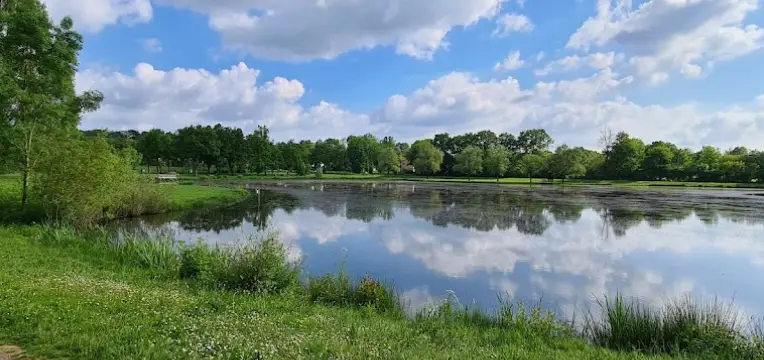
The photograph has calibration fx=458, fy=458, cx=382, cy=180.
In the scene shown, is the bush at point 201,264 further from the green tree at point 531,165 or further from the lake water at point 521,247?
the green tree at point 531,165

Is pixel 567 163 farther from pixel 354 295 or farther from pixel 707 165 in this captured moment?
pixel 354 295

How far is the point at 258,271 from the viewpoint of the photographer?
982cm

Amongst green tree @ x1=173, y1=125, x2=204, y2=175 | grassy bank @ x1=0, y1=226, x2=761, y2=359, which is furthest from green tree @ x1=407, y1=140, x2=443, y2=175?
grassy bank @ x1=0, y1=226, x2=761, y2=359

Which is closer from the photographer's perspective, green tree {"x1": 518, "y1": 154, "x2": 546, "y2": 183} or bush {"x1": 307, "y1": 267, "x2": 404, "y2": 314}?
bush {"x1": 307, "y1": 267, "x2": 404, "y2": 314}

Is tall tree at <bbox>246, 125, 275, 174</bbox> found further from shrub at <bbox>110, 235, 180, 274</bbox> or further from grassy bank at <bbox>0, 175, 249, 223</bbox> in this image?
shrub at <bbox>110, 235, 180, 274</bbox>

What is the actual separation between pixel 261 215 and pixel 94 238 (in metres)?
12.4

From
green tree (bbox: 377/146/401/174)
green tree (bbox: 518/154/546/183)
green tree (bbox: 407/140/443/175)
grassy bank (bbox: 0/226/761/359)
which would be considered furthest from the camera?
green tree (bbox: 377/146/401/174)

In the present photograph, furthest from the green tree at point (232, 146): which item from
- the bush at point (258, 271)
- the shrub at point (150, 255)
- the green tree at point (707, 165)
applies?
the green tree at point (707, 165)

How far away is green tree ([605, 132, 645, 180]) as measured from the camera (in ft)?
282

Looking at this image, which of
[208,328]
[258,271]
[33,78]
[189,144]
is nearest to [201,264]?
[258,271]

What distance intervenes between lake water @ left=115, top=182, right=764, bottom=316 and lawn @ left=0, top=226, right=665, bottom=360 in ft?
11.2

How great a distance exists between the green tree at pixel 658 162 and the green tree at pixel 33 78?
300 ft

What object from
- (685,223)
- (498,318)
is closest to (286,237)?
(498,318)

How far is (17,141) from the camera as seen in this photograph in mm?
18625
